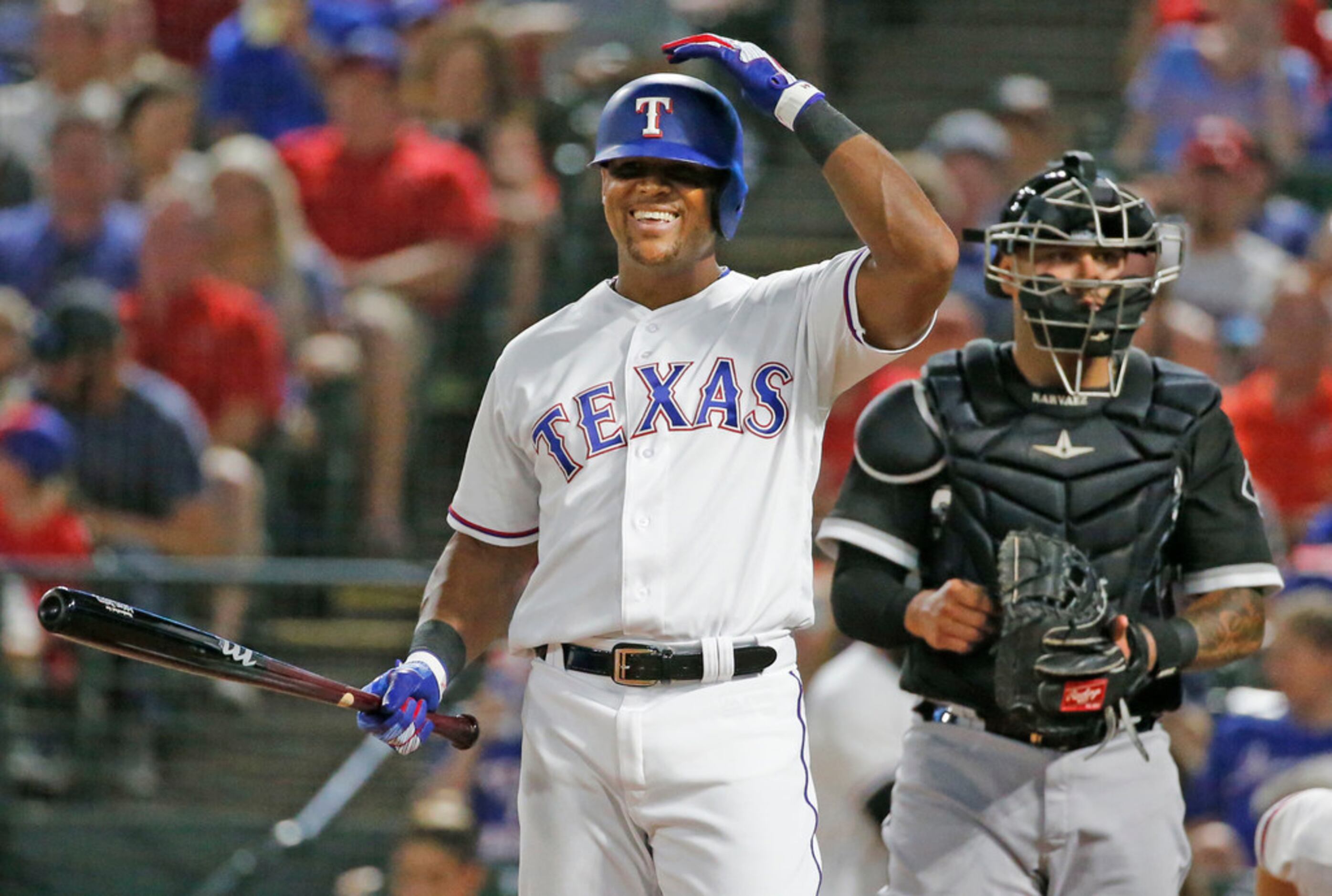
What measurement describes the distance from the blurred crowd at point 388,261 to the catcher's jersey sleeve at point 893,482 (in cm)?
252

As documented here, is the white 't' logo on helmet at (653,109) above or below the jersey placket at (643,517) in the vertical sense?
above

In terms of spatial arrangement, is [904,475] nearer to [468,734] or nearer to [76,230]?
[468,734]

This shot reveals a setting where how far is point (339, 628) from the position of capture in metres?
7.03

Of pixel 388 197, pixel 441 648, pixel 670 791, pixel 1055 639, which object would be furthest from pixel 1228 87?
pixel 670 791

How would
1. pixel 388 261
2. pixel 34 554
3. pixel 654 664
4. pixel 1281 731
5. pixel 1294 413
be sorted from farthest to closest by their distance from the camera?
1. pixel 388 261
2. pixel 34 554
3. pixel 1294 413
4. pixel 1281 731
5. pixel 654 664

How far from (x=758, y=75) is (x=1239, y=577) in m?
1.27

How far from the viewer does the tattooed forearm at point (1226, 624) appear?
347 centimetres

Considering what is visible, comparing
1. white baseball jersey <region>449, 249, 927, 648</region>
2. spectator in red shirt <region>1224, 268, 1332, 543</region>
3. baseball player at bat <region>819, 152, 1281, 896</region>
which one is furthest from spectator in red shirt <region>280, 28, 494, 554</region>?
white baseball jersey <region>449, 249, 927, 648</region>

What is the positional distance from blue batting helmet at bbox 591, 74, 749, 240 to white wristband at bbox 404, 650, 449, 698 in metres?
0.89

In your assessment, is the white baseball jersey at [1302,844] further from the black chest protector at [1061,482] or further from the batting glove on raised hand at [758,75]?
the batting glove on raised hand at [758,75]

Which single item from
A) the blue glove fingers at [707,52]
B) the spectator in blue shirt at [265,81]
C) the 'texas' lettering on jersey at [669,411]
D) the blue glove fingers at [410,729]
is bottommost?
the blue glove fingers at [410,729]

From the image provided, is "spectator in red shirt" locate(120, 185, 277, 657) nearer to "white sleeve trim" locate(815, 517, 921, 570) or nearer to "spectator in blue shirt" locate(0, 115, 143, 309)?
"spectator in blue shirt" locate(0, 115, 143, 309)

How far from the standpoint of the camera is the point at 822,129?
3.12 m

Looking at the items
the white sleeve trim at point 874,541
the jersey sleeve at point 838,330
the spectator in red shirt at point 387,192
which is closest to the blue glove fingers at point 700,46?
the jersey sleeve at point 838,330
